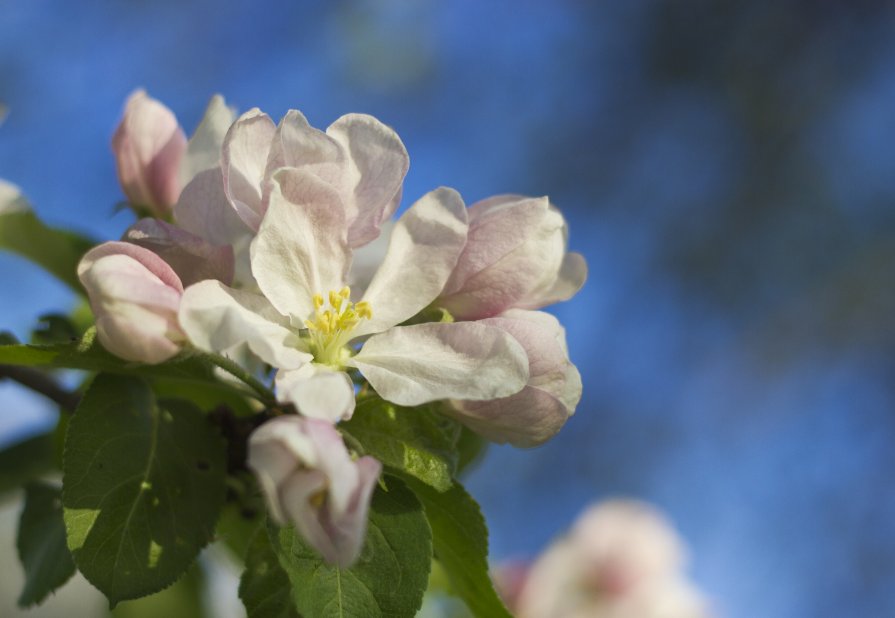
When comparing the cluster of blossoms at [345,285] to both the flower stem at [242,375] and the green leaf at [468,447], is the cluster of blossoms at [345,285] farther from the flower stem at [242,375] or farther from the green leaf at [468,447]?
the green leaf at [468,447]

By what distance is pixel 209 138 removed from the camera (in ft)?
3.53

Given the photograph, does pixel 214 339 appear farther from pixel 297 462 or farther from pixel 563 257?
pixel 563 257

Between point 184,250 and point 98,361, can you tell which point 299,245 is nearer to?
point 184,250

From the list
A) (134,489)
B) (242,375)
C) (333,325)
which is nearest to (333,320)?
(333,325)

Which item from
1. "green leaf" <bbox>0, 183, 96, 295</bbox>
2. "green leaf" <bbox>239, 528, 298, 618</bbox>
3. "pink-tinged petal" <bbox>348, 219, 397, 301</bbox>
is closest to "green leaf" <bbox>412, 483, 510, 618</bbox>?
"green leaf" <bbox>239, 528, 298, 618</bbox>

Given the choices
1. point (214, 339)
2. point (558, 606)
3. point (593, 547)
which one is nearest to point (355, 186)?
point (214, 339)

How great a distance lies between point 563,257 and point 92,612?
209cm

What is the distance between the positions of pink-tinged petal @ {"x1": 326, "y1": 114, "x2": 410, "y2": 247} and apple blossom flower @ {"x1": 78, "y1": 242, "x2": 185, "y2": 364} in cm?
20

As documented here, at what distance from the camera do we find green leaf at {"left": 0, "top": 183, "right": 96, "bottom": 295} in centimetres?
123

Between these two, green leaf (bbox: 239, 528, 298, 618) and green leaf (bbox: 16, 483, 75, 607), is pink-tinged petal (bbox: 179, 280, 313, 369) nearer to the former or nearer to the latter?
green leaf (bbox: 239, 528, 298, 618)

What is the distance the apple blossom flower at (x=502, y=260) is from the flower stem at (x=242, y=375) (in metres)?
0.19

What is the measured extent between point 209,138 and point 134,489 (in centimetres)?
39

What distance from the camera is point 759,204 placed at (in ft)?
32.1

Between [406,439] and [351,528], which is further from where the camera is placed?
[406,439]
